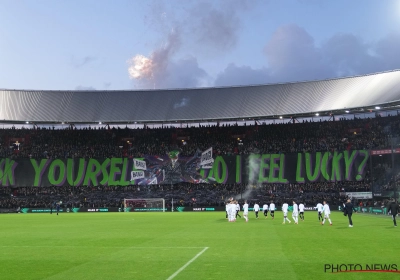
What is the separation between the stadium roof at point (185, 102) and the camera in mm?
74938

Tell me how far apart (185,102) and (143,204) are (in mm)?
20712

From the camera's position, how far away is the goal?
7488cm

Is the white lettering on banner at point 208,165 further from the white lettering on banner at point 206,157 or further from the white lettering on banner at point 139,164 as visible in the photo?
the white lettering on banner at point 139,164

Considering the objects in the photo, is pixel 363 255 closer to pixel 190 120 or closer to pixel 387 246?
pixel 387 246

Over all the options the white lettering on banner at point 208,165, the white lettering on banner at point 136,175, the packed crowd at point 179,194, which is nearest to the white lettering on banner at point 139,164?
the white lettering on banner at point 136,175

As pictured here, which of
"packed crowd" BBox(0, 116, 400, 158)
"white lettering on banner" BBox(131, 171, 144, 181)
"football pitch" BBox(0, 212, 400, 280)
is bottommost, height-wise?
"football pitch" BBox(0, 212, 400, 280)

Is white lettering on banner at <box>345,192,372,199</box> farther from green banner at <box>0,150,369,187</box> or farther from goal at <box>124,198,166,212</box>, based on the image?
goal at <box>124,198,166,212</box>

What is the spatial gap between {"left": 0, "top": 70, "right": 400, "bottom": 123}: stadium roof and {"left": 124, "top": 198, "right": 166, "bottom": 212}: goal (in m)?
14.6

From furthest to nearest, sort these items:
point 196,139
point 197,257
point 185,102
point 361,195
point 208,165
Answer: point 196,139 → point 185,102 → point 208,165 → point 361,195 → point 197,257

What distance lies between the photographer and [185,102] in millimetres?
83812

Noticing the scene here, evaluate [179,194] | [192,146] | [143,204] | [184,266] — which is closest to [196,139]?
[192,146]

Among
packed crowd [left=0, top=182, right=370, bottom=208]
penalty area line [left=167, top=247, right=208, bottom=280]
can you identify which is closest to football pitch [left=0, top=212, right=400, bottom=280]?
penalty area line [left=167, top=247, right=208, bottom=280]

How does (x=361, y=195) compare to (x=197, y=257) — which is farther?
(x=361, y=195)

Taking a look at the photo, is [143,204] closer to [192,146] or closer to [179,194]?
[179,194]
